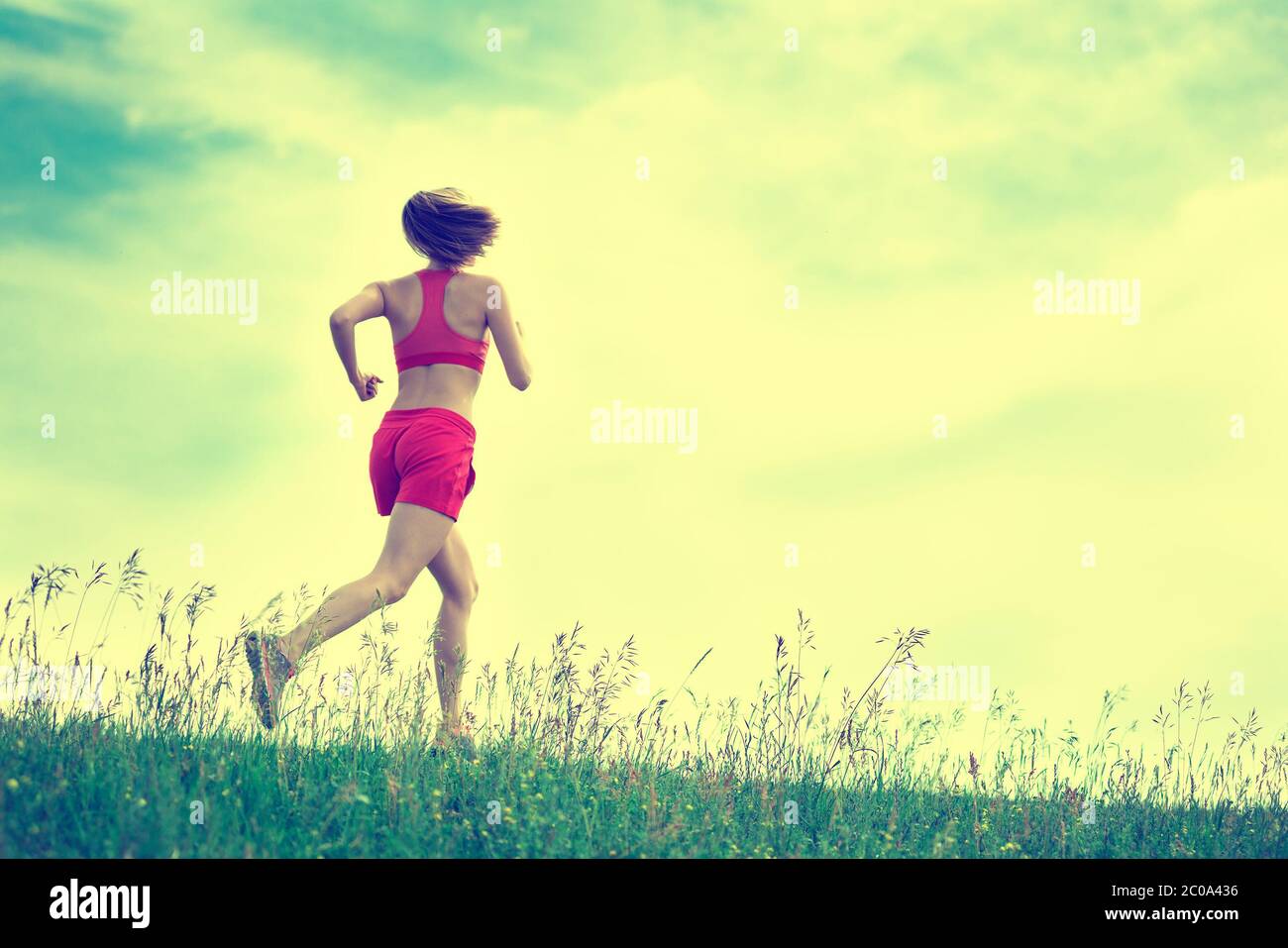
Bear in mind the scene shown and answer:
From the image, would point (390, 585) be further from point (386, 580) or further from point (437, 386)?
point (437, 386)

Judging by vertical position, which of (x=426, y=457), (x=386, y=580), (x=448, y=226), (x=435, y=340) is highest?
(x=448, y=226)

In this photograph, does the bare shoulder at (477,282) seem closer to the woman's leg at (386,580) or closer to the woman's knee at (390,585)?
the woman's leg at (386,580)

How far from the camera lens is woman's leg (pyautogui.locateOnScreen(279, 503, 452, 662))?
18.3 ft

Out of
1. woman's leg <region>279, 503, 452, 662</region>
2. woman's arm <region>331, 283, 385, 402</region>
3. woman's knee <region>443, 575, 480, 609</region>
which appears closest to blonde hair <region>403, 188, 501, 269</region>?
woman's arm <region>331, 283, 385, 402</region>

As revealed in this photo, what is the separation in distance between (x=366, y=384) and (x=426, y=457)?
68 cm

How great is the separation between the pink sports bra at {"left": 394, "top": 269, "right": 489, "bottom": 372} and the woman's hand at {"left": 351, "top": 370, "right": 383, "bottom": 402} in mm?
226

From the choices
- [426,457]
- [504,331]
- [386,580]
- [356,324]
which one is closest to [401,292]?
[356,324]

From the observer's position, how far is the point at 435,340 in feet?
20.2

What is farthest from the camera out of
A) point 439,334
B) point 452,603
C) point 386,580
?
point 452,603

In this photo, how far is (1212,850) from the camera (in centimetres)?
573
